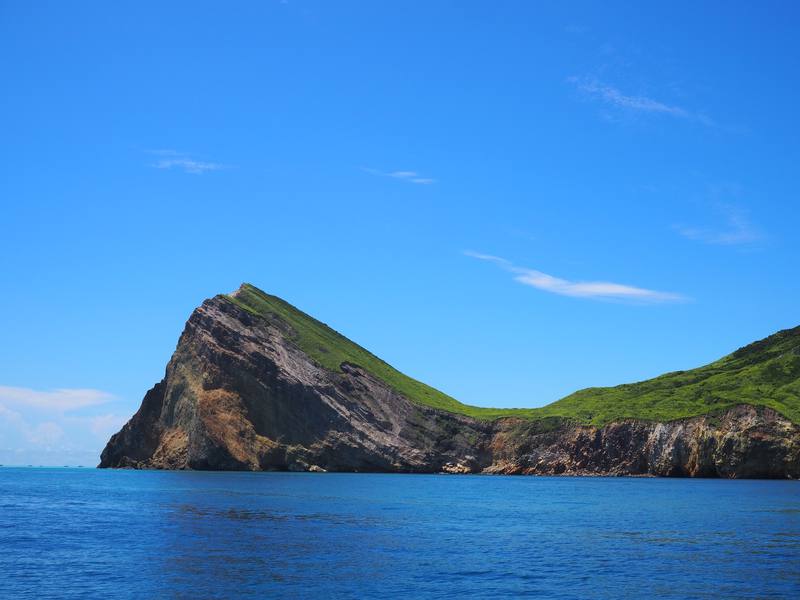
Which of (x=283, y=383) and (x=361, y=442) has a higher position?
(x=283, y=383)

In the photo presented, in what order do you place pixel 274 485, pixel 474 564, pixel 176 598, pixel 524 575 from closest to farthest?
pixel 176 598 → pixel 524 575 → pixel 474 564 → pixel 274 485

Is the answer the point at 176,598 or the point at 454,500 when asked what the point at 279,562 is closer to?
the point at 176,598

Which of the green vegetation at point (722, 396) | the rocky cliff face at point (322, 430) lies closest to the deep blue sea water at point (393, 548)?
the green vegetation at point (722, 396)

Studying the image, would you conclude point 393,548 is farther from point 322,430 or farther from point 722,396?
point 722,396

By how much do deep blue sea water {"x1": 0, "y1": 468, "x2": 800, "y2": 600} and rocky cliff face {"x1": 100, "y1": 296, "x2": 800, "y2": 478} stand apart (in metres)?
74.6

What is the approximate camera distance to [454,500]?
92.9m

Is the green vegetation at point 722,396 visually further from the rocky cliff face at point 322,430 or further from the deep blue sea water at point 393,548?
the deep blue sea water at point 393,548

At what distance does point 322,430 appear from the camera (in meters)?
177

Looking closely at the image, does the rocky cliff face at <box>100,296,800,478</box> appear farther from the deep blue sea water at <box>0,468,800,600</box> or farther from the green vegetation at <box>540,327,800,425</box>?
the deep blue sea water at <box>0,468,800,600</box>

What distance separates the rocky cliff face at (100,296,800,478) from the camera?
165m

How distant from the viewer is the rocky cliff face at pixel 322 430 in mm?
164625

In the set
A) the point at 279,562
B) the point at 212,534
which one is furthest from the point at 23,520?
the point at 279,562

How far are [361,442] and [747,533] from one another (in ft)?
420

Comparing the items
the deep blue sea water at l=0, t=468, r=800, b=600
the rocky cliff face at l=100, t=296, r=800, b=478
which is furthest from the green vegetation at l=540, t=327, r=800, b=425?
the deep blue sea water at l=0, t=468, r=800, b=600
